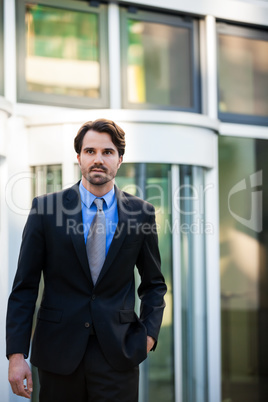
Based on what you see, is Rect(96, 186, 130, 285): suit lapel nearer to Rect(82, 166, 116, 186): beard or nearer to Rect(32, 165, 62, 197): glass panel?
Rect(82, 166, 116, 186): beard

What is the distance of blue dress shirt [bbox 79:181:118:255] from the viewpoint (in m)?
2.48

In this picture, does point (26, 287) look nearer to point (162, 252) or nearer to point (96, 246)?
point (96, 246)

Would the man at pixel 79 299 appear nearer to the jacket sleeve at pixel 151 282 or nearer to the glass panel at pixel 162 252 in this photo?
the jacket sleeve at pixel 151 282

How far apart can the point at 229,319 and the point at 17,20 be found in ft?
9.62

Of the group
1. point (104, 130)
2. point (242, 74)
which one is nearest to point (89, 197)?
point (104, 130)

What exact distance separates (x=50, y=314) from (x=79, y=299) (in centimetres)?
14

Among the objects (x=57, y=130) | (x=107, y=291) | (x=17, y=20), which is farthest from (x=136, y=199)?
(x=17, y=20)

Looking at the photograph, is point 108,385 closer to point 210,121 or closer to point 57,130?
point 57,130

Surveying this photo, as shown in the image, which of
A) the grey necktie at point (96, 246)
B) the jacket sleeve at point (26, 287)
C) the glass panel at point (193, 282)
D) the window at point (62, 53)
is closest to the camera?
the jacket sleeve at point (26, 287)

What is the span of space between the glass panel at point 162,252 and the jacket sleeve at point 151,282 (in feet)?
4.30

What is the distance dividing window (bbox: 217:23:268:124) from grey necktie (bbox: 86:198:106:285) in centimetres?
255

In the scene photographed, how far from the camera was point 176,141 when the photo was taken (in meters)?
3.99

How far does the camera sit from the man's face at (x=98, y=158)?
7.99 feet

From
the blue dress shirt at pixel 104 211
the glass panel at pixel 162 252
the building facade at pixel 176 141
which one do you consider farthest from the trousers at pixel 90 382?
the glass panel at pixel 162 252
